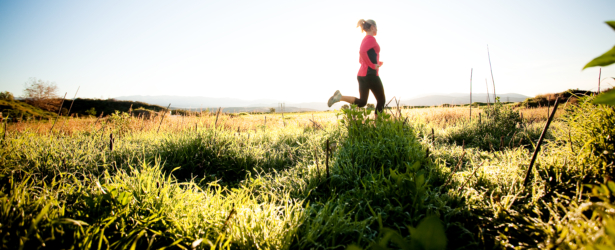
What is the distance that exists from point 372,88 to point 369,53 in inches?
29.0

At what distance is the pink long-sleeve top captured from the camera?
473 cm

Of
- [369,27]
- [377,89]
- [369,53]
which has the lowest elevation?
[377,89]

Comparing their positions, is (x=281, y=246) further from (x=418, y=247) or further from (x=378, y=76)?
(x=378, y=76)

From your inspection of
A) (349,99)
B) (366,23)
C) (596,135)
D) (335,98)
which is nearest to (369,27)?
(366,23)

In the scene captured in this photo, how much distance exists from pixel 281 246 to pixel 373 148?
6.10ft

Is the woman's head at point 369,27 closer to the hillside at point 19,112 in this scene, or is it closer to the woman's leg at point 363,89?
the woman's leg at point 363,89

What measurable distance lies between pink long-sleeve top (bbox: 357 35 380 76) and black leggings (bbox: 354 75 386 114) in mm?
146

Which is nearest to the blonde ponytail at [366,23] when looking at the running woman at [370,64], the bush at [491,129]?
the running woman at [370,64]

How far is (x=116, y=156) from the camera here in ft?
9.67

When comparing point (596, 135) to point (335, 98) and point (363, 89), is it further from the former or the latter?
point (335, 98)

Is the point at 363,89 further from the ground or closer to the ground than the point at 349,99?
further from the ground

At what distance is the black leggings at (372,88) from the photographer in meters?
4.86

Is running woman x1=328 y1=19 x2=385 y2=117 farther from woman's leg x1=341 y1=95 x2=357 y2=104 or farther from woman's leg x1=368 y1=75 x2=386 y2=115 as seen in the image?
woman's leg x1=341 y1=95 x2=357 y2=104

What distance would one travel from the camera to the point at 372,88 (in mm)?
4961
